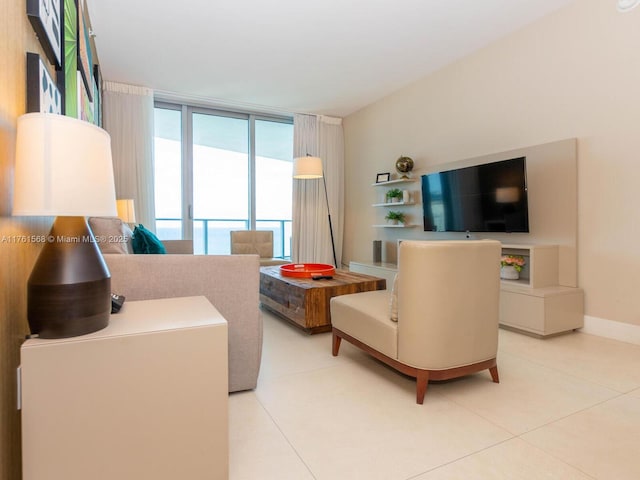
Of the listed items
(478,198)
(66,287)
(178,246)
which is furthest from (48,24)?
(478,198)

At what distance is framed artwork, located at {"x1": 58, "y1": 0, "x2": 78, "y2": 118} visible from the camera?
1.59 m

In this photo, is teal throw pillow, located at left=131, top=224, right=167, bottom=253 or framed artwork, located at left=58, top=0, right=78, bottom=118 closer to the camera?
framed artwork, located at left=58, top=0, right=78, bottom=118

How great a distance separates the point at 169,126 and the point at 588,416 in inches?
207

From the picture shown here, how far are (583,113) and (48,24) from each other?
3.42 meters

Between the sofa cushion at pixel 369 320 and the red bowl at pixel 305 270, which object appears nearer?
the sofa cushion at pixel 369 320

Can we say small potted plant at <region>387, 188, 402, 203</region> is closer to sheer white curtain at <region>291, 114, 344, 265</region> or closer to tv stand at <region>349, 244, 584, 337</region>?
sheer white curtain at <region>291, 114, 344, 265</region>

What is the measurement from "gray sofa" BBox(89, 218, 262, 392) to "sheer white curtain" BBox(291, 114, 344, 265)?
3756 millimetres

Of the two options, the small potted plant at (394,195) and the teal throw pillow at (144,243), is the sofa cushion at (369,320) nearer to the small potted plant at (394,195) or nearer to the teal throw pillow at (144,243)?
the teal throw pillow at (144,243)

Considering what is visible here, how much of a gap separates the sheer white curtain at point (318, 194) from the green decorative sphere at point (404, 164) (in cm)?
156

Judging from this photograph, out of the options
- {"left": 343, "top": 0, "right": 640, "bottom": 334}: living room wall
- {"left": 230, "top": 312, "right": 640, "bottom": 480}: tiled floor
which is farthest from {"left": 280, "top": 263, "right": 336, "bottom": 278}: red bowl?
{"left": 343, "top": 0, "right": 640, "bottom": 334}: living room wall

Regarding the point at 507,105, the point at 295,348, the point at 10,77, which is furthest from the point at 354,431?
the point at 507,105

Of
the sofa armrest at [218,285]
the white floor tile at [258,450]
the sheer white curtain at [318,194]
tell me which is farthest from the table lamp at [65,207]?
the sheer white curtain at [318,194]

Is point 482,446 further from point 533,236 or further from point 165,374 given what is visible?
point 533,236

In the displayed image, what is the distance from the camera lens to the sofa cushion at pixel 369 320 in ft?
5.82
